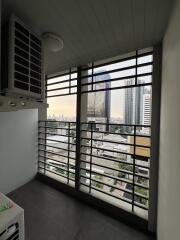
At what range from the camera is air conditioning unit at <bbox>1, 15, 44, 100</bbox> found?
1.37 m

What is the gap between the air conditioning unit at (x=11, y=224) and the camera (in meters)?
1.12

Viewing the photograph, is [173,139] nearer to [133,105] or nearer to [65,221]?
[133,105]

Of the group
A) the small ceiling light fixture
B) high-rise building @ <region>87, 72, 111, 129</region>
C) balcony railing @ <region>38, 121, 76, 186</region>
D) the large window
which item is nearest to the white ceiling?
the small ceiling light fixture

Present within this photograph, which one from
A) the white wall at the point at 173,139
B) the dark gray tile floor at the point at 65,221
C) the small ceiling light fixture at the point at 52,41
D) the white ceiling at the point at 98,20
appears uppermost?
the white ceiling at the point at 98,20

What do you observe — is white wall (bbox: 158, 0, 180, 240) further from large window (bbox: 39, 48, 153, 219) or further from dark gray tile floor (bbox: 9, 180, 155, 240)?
dark gray tile floor (bbox: 9, 180, 155, 240)

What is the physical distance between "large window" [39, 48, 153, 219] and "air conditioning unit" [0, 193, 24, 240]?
5.21 feet

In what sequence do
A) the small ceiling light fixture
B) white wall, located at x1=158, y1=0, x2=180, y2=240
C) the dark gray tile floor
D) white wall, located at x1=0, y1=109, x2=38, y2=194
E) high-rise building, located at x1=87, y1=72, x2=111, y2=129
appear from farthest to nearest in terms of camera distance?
white wall, located at x1=0, y1=109, x2=38, y2=194, high-rise building, located at x1=87, y1=72, x2=111, y2=129, the dark gray tile floor, the small ceiling light fixture, white wall, located at x1=158, y1=0, x2=180, y2=240

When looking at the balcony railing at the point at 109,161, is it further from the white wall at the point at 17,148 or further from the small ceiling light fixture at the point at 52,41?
the small ceiling light fixture at the point at 52,41

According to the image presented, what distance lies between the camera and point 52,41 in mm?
1839

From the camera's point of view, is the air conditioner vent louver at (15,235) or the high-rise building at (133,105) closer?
the air conditioner vent louver at (15,235)

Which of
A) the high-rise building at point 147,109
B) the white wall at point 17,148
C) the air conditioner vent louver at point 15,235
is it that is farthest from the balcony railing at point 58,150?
the air conditioner vent louver at point 15,235

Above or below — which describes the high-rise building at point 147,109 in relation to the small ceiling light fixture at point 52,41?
below

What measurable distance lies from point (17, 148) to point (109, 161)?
6.50 feet

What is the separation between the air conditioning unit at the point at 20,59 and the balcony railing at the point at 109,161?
1.39 meters
